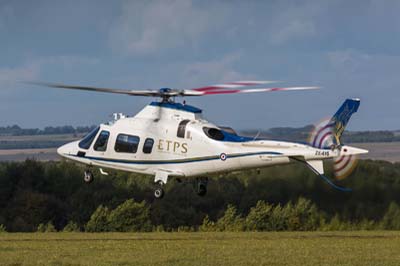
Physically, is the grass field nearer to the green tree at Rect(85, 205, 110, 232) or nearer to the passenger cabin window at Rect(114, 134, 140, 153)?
the passenger cabin window at Rect(114, 134, 140, 153)

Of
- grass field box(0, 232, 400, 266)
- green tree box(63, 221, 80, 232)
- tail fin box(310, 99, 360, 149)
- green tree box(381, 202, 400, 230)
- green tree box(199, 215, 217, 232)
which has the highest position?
tail fin box(310, 99, 360, 149)

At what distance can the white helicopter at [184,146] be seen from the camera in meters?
45.9

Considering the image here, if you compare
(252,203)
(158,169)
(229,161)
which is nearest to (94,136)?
(158,169)

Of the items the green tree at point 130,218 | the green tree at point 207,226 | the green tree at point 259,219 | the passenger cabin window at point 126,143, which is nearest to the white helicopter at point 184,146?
the passenger cabin window at point 126,143

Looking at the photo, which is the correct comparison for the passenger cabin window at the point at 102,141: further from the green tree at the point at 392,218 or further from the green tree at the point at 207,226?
the green tree at the point at 207,226

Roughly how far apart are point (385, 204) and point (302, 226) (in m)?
20.4

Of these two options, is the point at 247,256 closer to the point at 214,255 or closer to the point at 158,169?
the point at 214,255

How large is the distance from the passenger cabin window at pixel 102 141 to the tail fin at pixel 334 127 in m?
10.1

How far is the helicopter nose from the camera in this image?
54.1 meters

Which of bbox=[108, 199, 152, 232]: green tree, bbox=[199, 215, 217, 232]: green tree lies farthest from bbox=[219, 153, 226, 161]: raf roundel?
bbox=[108, 199, 152, 232]: green tree

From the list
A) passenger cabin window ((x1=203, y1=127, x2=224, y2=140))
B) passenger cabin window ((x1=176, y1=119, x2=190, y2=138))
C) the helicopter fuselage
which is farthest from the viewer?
passenger cabin window ((x1=176, y1=119, x2=190, y2=138))

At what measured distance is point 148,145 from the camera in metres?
50.6

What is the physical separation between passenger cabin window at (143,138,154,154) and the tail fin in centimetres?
732

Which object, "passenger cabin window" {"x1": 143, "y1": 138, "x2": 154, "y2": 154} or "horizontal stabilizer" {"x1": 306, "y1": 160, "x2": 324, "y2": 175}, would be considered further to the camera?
"passenger cabin window" {"x1": 143, "y1": 138, "x2": 154, "y2": 154}
